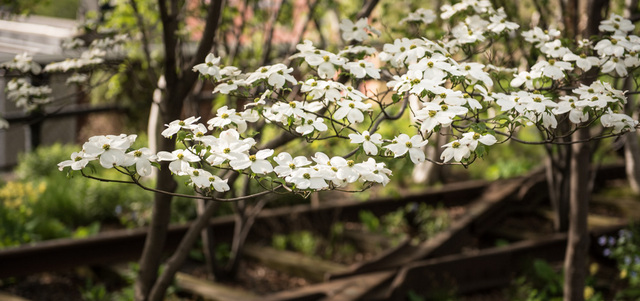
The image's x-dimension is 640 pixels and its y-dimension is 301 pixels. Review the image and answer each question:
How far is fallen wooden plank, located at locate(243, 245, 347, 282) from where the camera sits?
482 cm

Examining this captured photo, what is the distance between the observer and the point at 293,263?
16.3ft

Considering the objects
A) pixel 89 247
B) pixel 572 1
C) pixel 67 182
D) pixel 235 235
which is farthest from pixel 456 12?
pixel 67 182

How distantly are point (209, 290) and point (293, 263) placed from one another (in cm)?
80

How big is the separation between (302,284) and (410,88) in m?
2.90

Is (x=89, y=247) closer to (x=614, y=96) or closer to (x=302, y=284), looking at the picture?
(x=302, y=284)

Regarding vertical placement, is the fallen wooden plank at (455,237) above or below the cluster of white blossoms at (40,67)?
below

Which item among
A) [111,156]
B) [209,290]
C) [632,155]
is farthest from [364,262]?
[632,155]

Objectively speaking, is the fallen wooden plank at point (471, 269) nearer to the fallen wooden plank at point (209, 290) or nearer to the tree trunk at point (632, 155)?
the fallen wooden plank at point (209, 290)

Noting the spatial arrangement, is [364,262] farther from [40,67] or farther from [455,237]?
[40,67]

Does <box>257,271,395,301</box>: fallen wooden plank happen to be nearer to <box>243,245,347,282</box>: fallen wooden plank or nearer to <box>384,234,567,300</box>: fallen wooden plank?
<box>384,234,567,300</box>: fallen wooden plank

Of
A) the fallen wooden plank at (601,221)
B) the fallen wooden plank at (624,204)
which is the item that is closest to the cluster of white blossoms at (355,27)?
the fallen wooden plank at (601,221)

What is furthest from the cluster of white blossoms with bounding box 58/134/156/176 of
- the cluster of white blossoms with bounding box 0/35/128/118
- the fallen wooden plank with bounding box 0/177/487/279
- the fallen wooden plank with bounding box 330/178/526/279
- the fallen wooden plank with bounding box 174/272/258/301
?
the fallen wooden plank with bounding box 0/177/487/279

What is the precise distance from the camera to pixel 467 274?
475 cm

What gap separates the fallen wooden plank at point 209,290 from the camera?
4.24 metres
